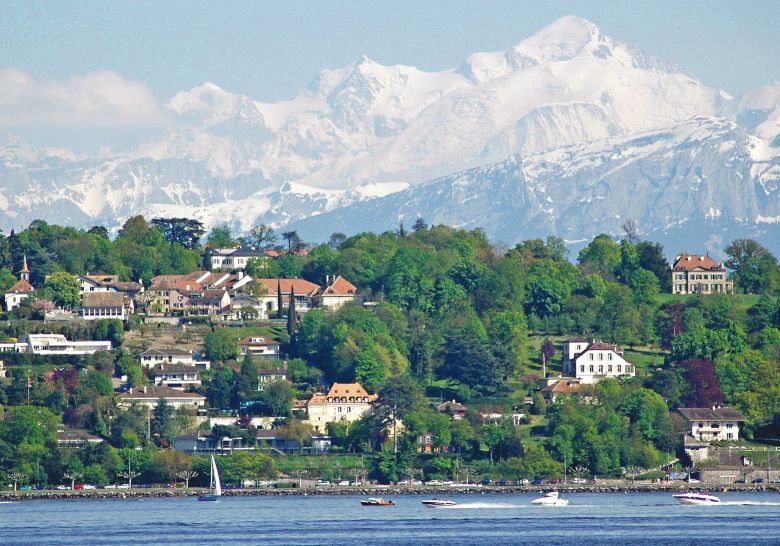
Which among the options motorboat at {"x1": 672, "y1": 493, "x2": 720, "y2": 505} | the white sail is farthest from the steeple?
motorboat at {"x1": 672, "y1": 493, "x2": 720, "y2": 505}

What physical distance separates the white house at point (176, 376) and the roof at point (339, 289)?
29.8m

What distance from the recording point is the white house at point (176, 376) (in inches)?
6407

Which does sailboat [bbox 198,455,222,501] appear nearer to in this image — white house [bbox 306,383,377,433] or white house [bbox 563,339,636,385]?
white house [bbox 306,383,377,433]

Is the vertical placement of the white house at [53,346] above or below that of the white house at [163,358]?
above

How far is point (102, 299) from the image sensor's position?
602 ft

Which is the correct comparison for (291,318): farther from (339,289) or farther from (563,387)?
(563,387)

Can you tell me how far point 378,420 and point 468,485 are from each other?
38.0ft

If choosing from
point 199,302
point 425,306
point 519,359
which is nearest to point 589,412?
point 519,359

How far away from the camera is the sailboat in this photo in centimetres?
13538

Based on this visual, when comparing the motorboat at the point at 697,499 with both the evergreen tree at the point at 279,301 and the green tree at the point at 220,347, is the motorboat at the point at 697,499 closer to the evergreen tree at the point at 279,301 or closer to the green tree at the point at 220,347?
the green tree at the point at 220,347

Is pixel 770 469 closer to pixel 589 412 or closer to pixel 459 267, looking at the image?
pixel 589 412

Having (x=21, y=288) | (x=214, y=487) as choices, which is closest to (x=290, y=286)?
(x=21, y=288)

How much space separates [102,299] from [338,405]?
112 ft

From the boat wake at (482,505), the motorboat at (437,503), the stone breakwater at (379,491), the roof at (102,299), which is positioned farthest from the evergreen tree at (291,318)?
the motorboat at (437,503)
